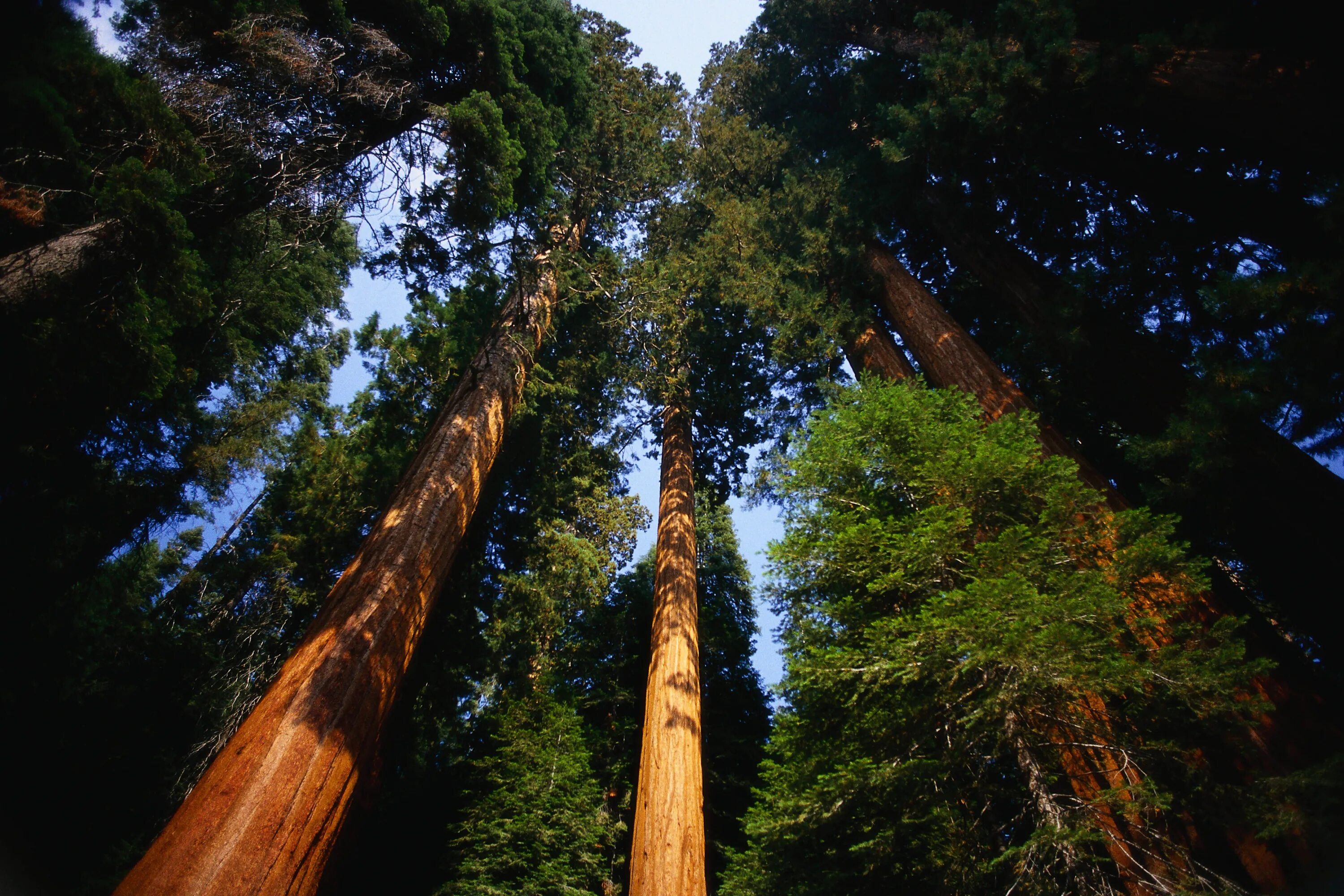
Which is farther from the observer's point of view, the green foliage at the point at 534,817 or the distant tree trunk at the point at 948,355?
the green foliage at the point at 534,817

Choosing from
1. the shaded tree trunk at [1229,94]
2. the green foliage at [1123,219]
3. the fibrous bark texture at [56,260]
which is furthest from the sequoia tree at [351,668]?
the shaded tree trunk at [1229,94]

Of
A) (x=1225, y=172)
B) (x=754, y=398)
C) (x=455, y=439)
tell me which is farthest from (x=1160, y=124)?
(x=455, y=439)

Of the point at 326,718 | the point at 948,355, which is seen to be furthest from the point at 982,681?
the point at 948,355

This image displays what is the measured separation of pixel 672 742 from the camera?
477 cm

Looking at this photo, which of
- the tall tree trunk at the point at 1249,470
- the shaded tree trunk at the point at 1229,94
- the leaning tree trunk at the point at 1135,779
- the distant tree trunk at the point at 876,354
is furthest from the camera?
the distant tree trunk at the point at 876,354

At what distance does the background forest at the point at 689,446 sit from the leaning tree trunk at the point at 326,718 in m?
0.04

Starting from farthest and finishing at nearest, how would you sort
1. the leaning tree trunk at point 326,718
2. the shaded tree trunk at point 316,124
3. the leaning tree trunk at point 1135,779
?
1. the shaded tree trunk at point 316,124
2. the leaning tree trunk at point 326,718
3. the leaning tree trunk at point 1135,779

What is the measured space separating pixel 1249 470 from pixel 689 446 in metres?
6.59

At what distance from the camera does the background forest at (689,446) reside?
296cm

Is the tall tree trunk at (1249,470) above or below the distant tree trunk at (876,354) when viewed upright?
below

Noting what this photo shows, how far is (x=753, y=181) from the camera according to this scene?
12273 mm

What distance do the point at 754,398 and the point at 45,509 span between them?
9771mm

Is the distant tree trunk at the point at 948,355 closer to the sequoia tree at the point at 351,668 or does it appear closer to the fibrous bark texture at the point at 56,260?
the sequoia tree at the point at 351,668

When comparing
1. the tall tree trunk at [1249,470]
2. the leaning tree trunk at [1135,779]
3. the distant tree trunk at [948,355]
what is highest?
the distant tree trunk at [948,355]
